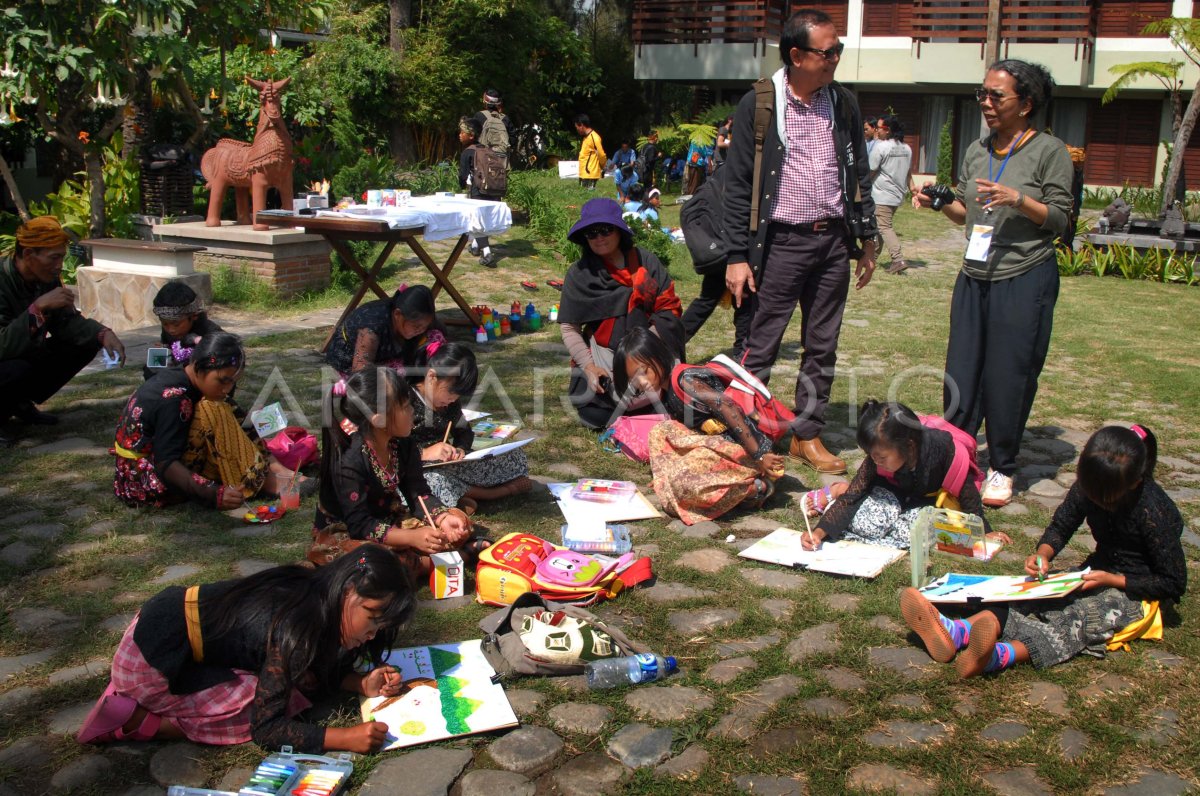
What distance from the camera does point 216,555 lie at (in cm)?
421

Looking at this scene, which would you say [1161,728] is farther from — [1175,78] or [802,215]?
[1175,78]

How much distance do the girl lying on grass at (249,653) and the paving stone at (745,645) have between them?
111cm

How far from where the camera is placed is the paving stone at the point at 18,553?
4109 millimetres

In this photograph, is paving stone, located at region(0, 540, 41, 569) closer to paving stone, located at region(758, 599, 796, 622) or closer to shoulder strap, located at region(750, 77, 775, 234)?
paving stone, located at region(758, 599, 796, 622)

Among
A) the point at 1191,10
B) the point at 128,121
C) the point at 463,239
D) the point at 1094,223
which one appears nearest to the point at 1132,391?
the point at 463,239

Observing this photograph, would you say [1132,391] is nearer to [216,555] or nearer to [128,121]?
[216,555]

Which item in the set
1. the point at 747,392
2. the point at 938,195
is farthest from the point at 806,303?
the point at 938,195

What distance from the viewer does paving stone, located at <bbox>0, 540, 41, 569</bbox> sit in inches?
162

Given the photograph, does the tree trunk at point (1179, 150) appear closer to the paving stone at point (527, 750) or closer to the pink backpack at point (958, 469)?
the pink backpack at point (958, 469)

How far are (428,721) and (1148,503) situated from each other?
7.86 ft

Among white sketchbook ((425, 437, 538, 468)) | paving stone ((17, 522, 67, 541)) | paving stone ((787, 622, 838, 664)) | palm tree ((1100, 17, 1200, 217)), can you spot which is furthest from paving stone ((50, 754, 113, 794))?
palm tree ((1100, 17, 1200, 217))

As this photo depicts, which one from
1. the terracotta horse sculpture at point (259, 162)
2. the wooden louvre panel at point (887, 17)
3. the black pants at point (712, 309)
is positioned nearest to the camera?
the black pants at point (712, 309)

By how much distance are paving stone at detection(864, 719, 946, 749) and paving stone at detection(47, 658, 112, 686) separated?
234cm

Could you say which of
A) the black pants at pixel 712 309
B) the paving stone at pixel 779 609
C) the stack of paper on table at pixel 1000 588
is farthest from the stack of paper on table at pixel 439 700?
the black pants at pixel 712 309
